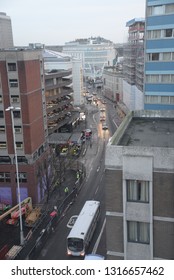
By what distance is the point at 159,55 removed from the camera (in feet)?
122

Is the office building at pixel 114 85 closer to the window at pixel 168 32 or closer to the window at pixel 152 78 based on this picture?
the window at pixel 152 78

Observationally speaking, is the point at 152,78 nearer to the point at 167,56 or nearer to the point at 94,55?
the point at 167,56

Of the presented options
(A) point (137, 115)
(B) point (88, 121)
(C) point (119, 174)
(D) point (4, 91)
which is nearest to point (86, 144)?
(B) point (88, 121)

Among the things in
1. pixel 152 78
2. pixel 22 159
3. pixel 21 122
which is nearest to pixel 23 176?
pixel 22 159

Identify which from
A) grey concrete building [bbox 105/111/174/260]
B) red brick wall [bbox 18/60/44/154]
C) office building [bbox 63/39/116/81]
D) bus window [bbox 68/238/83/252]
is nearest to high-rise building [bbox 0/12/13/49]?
red brick wall [bbox 18/60/44/154]

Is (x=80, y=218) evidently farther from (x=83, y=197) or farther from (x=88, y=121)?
(x=88, y=121)

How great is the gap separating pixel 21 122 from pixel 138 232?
2457 centimetres

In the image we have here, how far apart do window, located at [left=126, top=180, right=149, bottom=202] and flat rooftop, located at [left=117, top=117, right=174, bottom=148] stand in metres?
2.60

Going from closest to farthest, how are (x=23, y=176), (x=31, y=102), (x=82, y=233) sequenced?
1. (x=82, y=233)
2. (x=31, y=102)
3. (x=23, y=176)

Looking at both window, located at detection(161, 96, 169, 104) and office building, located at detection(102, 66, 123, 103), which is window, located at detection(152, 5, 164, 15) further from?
office building, located at detection(102, 66, 123, 103)

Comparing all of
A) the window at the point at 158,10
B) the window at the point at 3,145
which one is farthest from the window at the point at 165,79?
the window at the point at 3,145

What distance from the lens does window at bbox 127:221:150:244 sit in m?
13.6

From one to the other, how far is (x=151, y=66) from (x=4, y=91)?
16.8m

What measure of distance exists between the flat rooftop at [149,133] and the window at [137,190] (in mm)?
2603
